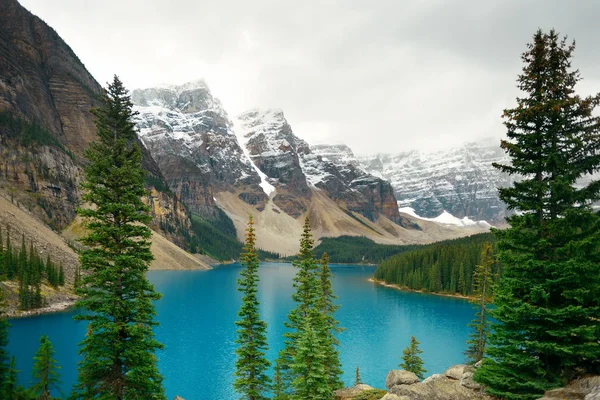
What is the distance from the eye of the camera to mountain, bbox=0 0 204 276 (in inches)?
5064

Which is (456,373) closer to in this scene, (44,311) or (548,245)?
(548,245)

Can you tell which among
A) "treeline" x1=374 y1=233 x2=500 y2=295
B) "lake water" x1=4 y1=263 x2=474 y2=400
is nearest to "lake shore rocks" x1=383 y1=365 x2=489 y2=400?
"lake water" x1=4 y1=263 x2=474 y2=400

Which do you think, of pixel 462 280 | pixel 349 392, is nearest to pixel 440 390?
pixel 349 392

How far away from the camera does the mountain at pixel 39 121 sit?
128625 mm

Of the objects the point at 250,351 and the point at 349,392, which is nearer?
the point at 250,351

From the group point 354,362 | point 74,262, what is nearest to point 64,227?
point 74,262

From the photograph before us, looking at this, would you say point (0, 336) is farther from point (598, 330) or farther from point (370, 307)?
point (370, 307)

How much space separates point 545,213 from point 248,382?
64.3ft

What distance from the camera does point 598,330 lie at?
13.2 meters

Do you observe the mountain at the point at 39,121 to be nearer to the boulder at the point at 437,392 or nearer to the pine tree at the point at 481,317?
the pine tree at the point at 481,317

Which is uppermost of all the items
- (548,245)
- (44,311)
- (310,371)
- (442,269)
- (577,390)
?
(548,245)

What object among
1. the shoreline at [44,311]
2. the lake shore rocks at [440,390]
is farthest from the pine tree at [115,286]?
the shoreline at [44,311]

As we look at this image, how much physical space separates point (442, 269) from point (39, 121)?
579 ft

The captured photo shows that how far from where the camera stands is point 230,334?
62.1 metres
